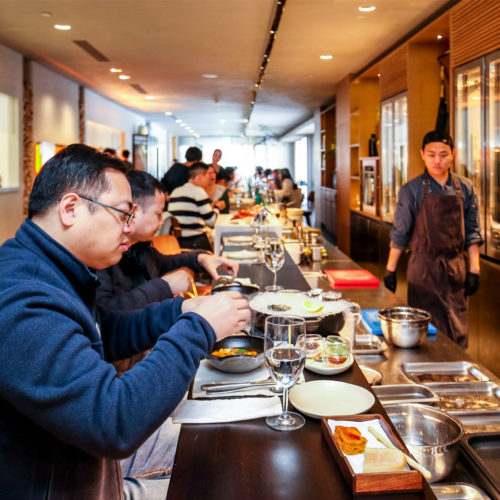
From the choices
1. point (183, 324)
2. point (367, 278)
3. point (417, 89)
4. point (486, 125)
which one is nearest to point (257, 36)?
point (417, 89)

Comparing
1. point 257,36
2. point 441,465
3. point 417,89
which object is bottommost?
point 441,465

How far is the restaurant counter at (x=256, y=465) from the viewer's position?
3.12 ft

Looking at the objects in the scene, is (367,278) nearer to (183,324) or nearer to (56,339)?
(183,324)

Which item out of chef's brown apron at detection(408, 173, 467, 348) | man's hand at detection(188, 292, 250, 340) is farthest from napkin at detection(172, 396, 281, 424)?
chef's brown apron at detection(408, 173, 467, 348)

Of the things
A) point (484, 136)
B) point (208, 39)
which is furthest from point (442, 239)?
point (208, 39)

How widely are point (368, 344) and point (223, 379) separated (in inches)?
28.6

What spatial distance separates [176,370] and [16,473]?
339 millimetres

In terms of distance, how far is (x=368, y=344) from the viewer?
6.45 feet

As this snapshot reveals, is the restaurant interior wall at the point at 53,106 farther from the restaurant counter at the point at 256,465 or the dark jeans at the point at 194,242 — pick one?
the restaurant counter at the point at 256,465

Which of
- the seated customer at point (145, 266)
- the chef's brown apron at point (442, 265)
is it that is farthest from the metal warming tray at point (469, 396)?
the chef's brown apron at point (442, 265)

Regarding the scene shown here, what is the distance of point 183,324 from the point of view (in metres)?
1.14

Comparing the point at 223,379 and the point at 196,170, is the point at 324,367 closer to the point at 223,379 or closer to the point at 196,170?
the point at 223,379

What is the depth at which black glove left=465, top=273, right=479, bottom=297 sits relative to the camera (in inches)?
140

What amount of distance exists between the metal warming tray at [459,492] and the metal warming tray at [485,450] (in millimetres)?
60
